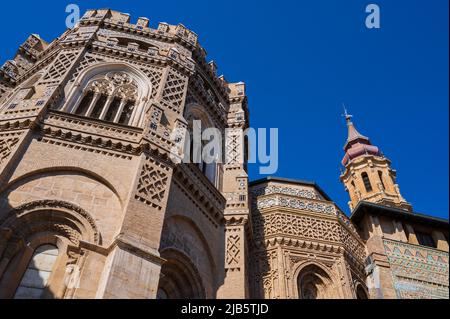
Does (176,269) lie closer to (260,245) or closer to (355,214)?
(260,245)

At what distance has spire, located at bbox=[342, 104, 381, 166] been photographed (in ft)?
121

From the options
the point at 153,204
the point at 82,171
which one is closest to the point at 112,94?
the point at 82,171

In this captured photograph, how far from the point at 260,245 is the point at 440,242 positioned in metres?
8.68

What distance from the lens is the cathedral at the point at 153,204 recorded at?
8406 millimetres

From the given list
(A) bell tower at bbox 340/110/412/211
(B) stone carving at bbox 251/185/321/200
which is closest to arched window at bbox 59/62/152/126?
(B) stone carving at bbox 251/185/321/200

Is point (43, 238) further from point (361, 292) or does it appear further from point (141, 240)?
point (361, 292)

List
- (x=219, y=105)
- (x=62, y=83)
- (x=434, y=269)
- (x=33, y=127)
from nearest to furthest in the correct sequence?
(x=33, y=127)
(x=62, y=83)
(x=434, y=269)
(x=219, y=105)

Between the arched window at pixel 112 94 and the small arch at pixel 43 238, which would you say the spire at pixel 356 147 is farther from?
the small arch at pixel 43 238

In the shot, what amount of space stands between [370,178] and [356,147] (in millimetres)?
6810

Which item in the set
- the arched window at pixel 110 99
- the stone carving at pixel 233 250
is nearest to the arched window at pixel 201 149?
the arched window at pixel 110 99

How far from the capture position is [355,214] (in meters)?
16.9

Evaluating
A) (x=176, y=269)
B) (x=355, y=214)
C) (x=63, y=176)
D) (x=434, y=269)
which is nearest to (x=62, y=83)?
(x=63, y=176)

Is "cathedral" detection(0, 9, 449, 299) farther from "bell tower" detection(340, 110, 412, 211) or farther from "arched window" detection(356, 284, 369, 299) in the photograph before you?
"bell tower" detection(340, 110, 412, 211)

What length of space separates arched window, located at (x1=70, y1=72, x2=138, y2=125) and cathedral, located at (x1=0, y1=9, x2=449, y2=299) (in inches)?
2.0
